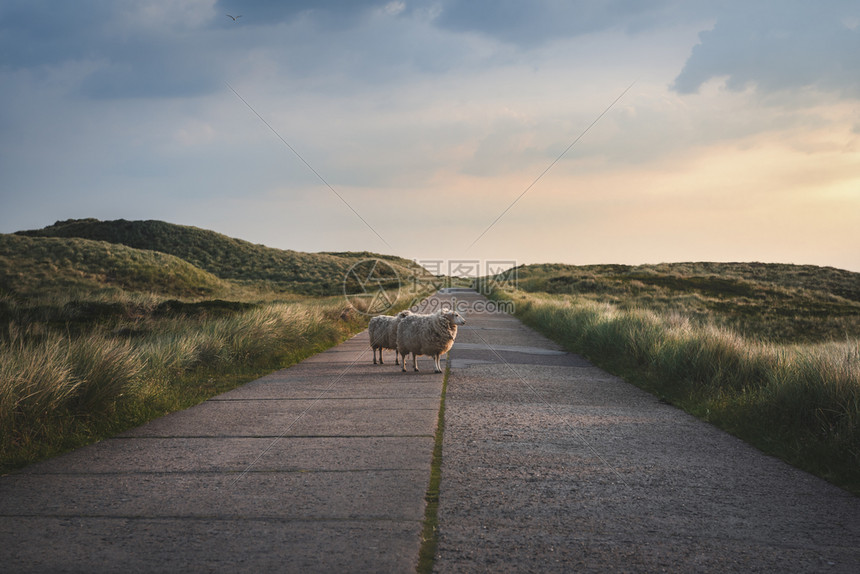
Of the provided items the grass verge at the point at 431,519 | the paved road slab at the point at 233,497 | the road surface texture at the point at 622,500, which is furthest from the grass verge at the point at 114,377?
the road surface texture at the point at 622,500

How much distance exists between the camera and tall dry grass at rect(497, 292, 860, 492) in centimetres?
533

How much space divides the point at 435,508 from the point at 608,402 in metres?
4.90

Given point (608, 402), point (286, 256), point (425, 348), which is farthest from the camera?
point (286, 256)

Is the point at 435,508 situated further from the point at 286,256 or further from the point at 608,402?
the point at 286,256

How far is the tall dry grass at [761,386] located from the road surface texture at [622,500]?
39 cm

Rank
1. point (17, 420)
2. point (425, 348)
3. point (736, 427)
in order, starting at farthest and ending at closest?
point (425, 348) < point (736, 427) < point (17, 420)

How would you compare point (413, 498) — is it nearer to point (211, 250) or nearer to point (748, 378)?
point (748, 378)

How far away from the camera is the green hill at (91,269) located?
44.2 m

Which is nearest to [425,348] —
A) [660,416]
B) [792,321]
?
[660,416]

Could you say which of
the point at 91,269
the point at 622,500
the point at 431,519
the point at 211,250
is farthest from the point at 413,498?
the point at 211,250

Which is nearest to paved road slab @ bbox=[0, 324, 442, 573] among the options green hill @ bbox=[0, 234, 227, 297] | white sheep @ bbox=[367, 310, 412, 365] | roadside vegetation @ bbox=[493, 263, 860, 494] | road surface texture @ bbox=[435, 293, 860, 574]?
road surface texture @ bbox=[435, 293, 860, 574]

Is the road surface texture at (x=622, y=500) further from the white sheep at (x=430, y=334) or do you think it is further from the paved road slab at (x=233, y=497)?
the white sheep at (x=430, y=334)

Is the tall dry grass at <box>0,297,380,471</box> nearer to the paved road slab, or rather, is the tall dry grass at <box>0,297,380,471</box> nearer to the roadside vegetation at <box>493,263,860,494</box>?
the paved road slab

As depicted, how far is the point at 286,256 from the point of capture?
100812mm
